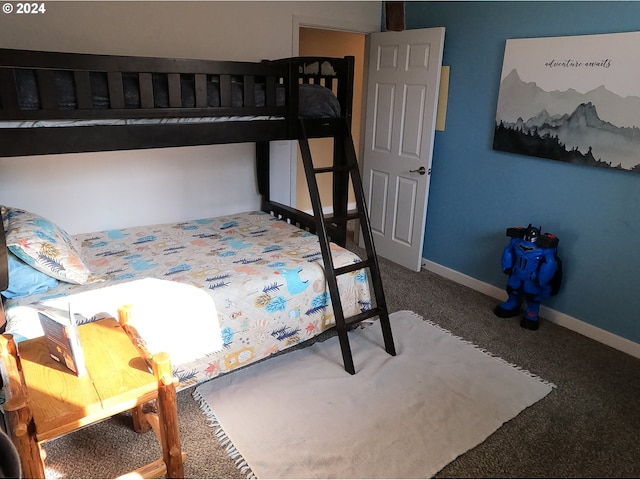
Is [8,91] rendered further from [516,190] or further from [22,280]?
[516,190]

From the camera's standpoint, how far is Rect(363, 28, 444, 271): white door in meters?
3.50

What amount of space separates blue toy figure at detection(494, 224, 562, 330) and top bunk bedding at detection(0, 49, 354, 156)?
154cm

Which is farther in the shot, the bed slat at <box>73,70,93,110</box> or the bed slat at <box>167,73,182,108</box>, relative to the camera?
the bed slat at <box>167,73,182,108</box>

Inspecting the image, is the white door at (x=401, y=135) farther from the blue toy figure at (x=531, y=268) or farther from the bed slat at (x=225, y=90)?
the bed slat at (x=225, y=90)

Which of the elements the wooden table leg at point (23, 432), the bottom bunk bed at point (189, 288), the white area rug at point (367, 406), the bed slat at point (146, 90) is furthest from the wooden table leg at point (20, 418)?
the bed slat at point (146, 90)

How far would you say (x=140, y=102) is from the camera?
199cm

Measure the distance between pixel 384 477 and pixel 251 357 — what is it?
2.96 ft

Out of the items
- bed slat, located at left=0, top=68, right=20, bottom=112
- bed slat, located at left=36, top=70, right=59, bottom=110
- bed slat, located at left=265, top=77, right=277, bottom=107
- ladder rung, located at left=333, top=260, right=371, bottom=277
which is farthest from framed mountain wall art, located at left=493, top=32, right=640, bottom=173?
bed slat, located at left=0, top=68, right=20, bottom=112

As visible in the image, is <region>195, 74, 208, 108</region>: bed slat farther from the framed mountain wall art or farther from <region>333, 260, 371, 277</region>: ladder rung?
the framed mountain wall art

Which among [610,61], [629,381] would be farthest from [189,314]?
[610,61]

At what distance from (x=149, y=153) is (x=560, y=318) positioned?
9.72 feet

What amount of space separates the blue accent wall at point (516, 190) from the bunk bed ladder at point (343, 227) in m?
1.24

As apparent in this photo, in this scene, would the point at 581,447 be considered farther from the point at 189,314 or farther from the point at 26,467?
the point at 26,467

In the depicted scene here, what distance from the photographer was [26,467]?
1.40 metres
